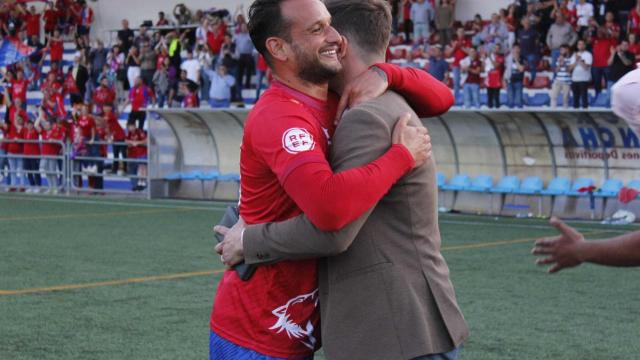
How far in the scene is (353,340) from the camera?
3.23 metres

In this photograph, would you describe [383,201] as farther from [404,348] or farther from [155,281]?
[155,281]

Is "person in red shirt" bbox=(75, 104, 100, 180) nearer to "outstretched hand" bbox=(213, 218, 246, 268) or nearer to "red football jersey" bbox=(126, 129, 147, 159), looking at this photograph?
"red football jersey" bbox=(126, 129, 147, 159)

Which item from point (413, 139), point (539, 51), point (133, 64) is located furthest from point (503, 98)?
point (413, 139)

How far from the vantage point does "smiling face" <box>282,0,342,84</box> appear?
3.30 metres

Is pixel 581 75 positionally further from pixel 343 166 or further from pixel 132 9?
pixel 132 9

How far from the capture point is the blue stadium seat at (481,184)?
60.7 ft

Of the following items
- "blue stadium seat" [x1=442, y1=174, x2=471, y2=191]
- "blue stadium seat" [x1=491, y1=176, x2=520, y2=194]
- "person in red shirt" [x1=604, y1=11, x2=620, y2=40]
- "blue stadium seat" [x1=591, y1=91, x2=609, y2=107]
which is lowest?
"blue stadium seat" [x1=442, y1=174, x2=471, y2=191]

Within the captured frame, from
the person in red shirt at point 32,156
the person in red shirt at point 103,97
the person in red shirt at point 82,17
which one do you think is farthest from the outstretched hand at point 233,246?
the person in red shirt at point 82,17

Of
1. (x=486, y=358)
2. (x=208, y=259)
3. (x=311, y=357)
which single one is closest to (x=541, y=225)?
(x=208, y=259)

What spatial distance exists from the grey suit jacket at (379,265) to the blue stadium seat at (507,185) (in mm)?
15155

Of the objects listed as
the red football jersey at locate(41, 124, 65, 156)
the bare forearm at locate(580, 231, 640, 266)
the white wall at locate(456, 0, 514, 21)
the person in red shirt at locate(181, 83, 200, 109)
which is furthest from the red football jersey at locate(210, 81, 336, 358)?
the white wall at locate(456, 0, 514, 21)

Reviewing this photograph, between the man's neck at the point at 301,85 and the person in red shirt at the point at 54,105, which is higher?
the man's neck at the point at 301,85

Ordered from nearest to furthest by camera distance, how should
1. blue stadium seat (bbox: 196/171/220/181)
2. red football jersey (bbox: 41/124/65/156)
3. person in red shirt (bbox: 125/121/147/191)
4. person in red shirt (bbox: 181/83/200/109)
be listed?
blue stadium seat (bbox: 196/171/220/181)
person in red shirt (bbox: 125/121/147/191)
red football jersey (bbox: 41/124/65/156)
person in red shirt (bbox: 181/83/200/109)

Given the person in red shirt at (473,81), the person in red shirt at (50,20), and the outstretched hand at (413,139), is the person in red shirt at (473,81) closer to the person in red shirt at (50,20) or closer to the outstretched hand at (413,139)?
the person in red shirt at (50,20)
